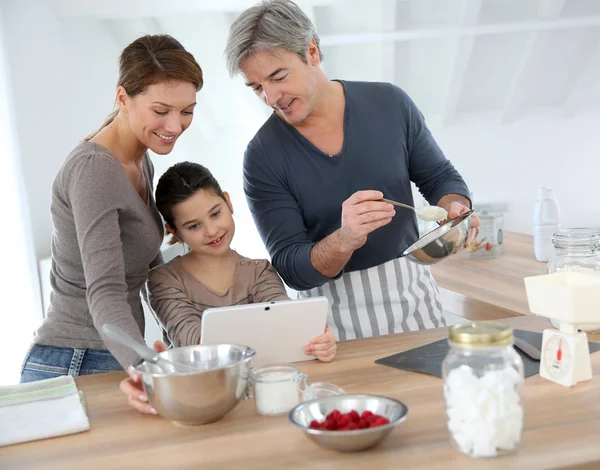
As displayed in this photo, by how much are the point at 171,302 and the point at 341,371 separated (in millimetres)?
567

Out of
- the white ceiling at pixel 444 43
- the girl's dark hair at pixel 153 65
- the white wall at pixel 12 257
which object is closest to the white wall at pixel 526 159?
the white ceiling at pixel 444 43

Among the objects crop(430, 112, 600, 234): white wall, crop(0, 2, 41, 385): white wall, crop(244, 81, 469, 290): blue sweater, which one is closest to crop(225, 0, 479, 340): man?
crop(244, 81, 469, 290): blue sweater

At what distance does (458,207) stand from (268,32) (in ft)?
2.11

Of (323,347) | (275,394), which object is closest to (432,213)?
(323,347)

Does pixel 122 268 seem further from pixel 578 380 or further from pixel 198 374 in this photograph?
pixel 578 380

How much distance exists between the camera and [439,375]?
140cm

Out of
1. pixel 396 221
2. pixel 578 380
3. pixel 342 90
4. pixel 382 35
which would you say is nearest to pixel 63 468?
pixel 578 380

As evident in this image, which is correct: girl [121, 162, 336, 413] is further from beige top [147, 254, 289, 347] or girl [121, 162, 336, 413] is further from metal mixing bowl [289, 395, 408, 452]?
metal mixing bowl [289, 395, 408, 452]

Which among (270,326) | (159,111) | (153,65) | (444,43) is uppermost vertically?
(444,43)

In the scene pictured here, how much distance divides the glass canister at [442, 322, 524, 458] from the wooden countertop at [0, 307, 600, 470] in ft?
0.08

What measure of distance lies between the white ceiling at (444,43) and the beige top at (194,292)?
221cm

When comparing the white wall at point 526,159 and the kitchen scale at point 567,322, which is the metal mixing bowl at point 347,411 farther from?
the white wall at point 526,159

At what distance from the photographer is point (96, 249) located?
5.01ft

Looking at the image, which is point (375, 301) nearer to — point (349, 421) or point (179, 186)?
point (179, 186)
